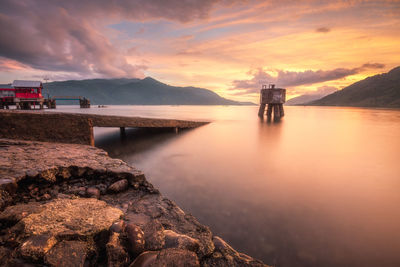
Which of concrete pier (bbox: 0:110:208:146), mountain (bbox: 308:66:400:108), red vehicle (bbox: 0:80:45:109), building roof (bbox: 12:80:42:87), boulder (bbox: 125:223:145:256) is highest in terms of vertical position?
mountain (bbox: 308:66:400:108)

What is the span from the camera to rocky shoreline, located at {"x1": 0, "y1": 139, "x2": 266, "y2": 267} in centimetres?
119

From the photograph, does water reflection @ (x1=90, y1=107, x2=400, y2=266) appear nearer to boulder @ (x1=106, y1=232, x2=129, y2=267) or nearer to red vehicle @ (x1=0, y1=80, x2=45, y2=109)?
boulder @ (x1=106, y1=232, x2=129, y2=267)

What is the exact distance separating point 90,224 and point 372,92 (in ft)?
529

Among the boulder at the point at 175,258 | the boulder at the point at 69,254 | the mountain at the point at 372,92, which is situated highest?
→ the mountain at the point at 372,92

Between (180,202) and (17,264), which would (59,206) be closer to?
(17,264)

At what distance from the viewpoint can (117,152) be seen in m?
6.27

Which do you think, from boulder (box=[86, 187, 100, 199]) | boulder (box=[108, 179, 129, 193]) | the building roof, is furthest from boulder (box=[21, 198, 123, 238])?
the building roof

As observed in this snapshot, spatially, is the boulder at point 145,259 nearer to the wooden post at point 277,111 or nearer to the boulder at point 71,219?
the boulder at point 71,219

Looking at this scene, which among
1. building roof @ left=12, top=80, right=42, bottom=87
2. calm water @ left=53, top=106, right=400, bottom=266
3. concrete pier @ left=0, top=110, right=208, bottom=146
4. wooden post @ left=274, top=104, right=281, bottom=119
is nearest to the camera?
calm water @ left=53, top=106, right=400, bottom=266

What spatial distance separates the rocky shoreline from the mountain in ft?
415

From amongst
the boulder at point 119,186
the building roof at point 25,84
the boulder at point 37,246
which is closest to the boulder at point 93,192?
the boulder at point 119,186

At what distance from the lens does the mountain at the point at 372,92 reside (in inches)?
3740

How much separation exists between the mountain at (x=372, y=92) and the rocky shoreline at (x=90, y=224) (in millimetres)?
126446

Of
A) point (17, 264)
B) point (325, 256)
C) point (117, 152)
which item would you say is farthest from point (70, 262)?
point (117, 152)
